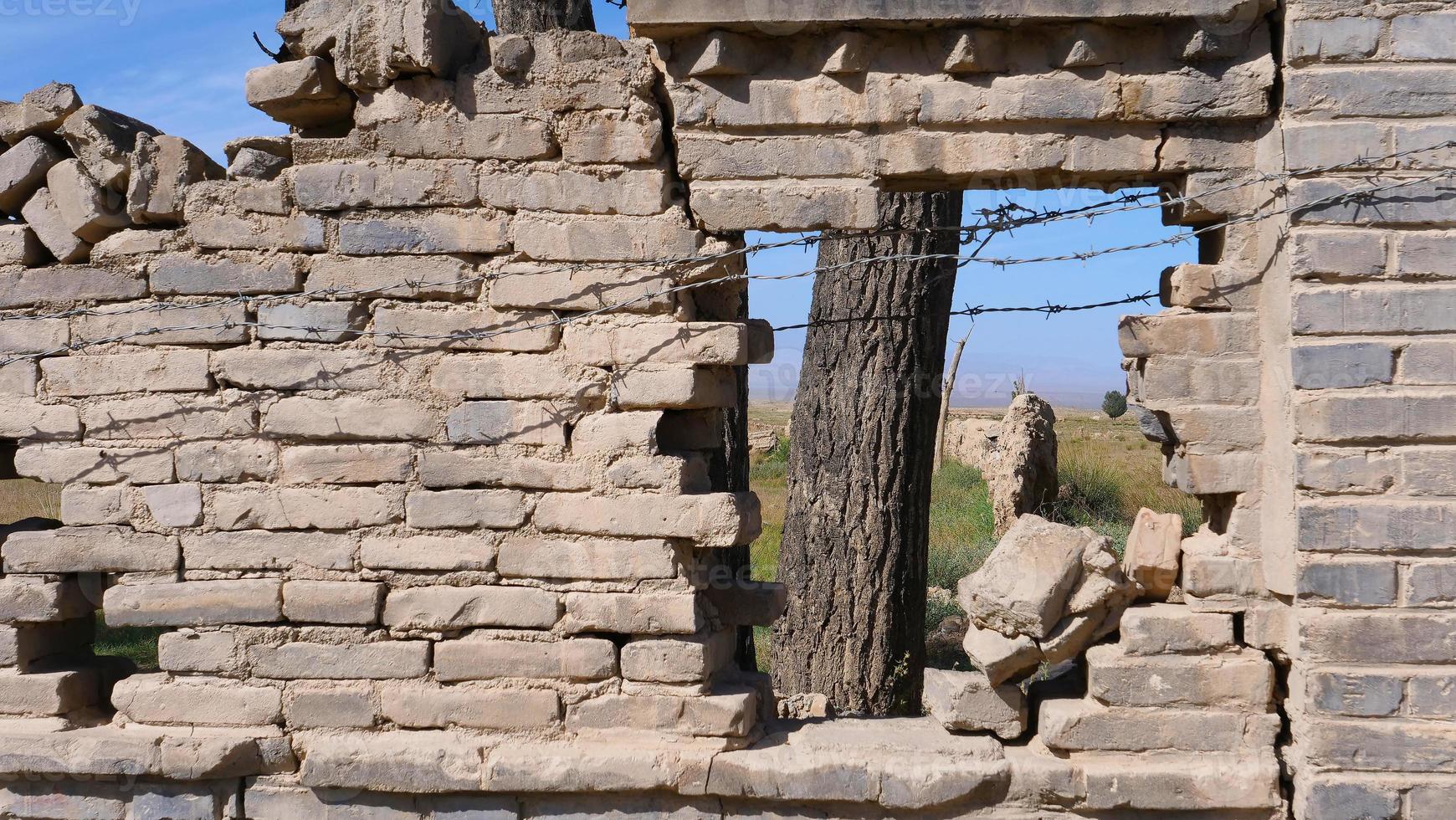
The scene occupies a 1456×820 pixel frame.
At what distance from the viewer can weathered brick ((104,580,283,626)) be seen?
3.63 meters

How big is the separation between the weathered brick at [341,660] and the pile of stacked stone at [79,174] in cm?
152

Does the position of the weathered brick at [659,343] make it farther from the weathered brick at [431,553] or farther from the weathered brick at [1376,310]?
the weathered brick at [1376,310]

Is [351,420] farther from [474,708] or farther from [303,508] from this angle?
[474,708]

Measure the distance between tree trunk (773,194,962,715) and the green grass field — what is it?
206cm

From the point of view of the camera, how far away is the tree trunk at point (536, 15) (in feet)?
20.2

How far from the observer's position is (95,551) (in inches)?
146

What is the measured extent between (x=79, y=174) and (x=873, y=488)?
4.22 m

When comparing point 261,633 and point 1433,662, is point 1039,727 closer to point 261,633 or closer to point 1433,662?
point 1433,662

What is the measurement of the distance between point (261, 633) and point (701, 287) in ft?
6.14

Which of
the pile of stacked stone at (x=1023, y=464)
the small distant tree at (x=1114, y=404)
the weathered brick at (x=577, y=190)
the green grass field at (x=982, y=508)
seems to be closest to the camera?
the weathered brick at (x=577, y=190)

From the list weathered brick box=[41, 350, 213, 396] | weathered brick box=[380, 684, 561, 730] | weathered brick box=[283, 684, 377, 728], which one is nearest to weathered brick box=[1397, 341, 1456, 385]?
weathered brick box=[380, 684, 561, 730]

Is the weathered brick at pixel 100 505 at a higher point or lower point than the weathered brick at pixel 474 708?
higher

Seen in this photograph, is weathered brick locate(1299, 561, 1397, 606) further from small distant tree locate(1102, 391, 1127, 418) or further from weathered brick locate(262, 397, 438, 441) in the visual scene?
small distant tree locate(1102, 391, 1127, 418)

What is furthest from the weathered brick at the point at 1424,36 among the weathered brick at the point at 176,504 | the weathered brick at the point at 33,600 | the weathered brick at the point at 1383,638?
the weathered brick at the point at 33,600
